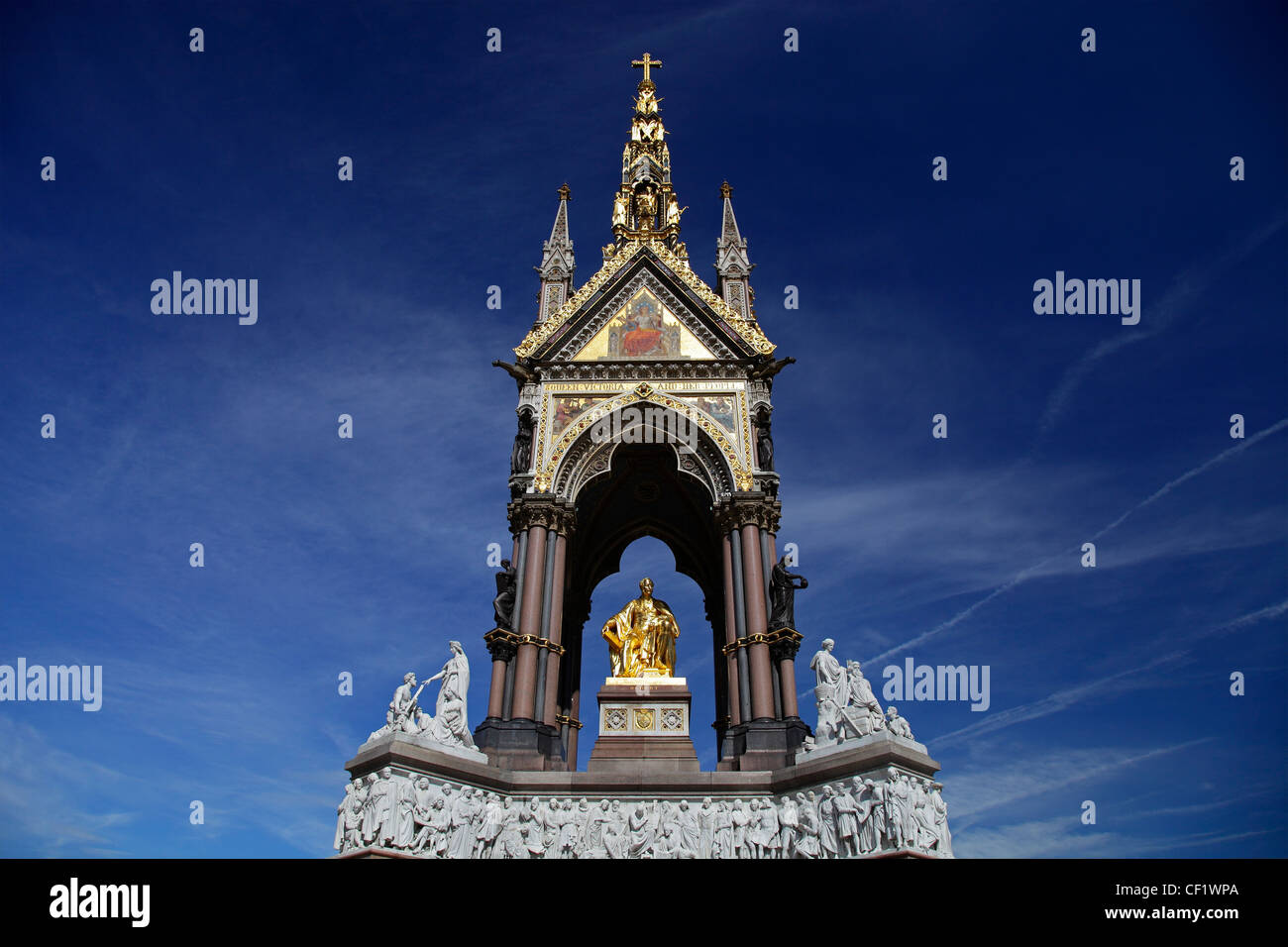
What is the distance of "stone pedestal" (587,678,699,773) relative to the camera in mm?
19734

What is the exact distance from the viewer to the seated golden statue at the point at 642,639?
73.3 feet

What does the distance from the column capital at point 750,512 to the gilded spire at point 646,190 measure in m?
10.6

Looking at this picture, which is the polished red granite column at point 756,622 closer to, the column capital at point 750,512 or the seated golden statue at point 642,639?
the column capital at point 750,512

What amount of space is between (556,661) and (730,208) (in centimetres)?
1736

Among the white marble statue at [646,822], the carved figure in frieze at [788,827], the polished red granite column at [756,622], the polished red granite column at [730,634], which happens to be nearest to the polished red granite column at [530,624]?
the white marble statue at [646,822]

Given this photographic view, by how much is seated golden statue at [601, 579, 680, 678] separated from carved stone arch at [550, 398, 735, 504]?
142 inches

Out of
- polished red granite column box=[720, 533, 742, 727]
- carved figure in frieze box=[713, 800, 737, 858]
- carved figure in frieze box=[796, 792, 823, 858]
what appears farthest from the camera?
polished red granite column box=[720, 533, 742, 727]

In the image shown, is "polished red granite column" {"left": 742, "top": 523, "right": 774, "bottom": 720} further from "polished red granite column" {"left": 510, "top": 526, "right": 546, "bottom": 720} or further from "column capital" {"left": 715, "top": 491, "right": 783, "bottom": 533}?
"polished red granite column" {"left": 510, "top": 526, "right": 546, "bottom": 720}

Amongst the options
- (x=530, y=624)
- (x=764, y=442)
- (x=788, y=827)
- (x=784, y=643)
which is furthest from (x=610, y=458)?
(x=788, y=827)

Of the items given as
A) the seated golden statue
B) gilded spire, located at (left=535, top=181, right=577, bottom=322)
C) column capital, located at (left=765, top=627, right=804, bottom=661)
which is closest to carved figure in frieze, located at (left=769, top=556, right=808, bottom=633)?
column capital, located at (left=765, top=627, right=804, bottom=661)

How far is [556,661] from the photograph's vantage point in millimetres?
20984
